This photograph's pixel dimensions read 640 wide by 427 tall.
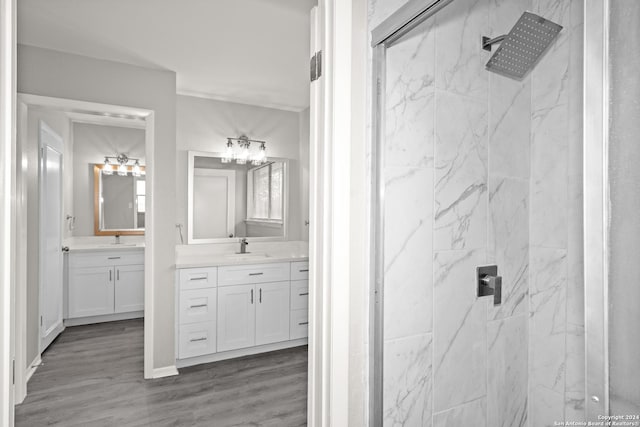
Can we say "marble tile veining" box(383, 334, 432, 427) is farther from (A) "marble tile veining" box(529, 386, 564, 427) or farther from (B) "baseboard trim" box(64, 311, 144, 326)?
(B) "baseboard trim" box(64, 311, 144, 326)

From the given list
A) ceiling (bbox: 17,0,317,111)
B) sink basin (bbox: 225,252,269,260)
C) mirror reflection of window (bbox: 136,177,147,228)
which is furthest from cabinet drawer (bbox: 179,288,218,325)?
mirror reflection of window (bbox: 136,177,147,228)

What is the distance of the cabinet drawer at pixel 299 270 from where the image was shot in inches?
139

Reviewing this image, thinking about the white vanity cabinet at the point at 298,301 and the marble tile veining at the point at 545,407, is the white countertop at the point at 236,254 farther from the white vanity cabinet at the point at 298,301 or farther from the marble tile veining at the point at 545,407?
the marble tile veining at the point at 545,407

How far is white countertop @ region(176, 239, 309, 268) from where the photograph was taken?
3.33m

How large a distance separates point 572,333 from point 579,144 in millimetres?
732

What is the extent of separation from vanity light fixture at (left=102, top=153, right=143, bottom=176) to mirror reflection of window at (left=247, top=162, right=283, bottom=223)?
176cm

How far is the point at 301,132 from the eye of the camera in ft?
13.9

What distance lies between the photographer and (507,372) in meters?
1.47

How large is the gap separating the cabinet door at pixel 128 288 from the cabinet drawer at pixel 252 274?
1763mm

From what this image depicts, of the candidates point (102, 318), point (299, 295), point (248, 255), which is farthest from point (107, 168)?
point (299, 295)

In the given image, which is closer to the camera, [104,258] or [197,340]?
[197,340]

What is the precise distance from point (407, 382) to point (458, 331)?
0.28m

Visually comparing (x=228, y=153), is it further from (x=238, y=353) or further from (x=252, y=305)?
(x=238, y=353)

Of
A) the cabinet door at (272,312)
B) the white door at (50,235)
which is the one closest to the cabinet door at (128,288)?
the white door at (50,235)
